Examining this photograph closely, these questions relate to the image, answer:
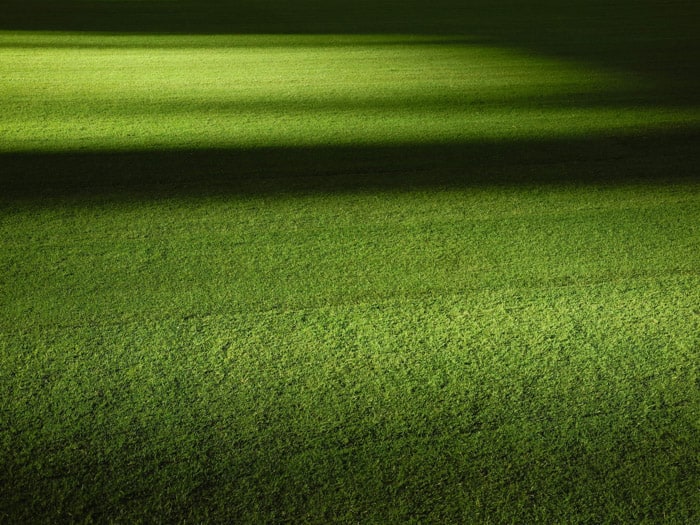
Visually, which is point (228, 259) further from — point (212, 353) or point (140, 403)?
point (140, 403)

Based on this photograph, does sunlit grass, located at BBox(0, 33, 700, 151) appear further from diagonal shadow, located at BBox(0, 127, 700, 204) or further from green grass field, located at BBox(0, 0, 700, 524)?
diagonal shadow, located at BBox(0, 127, 700, 204)

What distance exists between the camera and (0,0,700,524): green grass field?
1412 mm

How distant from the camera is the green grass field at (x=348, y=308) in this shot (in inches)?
55.6

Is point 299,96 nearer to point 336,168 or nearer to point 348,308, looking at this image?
point 336,168

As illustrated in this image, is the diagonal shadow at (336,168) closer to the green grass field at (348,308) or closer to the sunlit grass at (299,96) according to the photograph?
the green grass field at (348,308)

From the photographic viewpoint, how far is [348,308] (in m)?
1.97

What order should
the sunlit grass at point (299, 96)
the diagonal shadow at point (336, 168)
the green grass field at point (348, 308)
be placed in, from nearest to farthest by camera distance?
the green grass field at point (348, 308)
the diagonal shadow at point (336, 168)
the sunlit grass at point (299, 96)

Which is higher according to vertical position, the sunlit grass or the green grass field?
the sunlit grass

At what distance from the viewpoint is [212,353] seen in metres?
1.76

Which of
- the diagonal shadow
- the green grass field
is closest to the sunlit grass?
the green grass field

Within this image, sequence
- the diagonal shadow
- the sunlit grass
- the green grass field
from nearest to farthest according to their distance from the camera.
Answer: the green grass field
the diagonal shadow
the sunlit grass

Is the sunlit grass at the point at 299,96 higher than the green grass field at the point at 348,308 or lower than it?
higher

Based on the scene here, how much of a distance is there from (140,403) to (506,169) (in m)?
1.95

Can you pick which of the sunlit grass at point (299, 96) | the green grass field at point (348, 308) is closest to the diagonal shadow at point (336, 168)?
the green grass field at point (348, 308)
